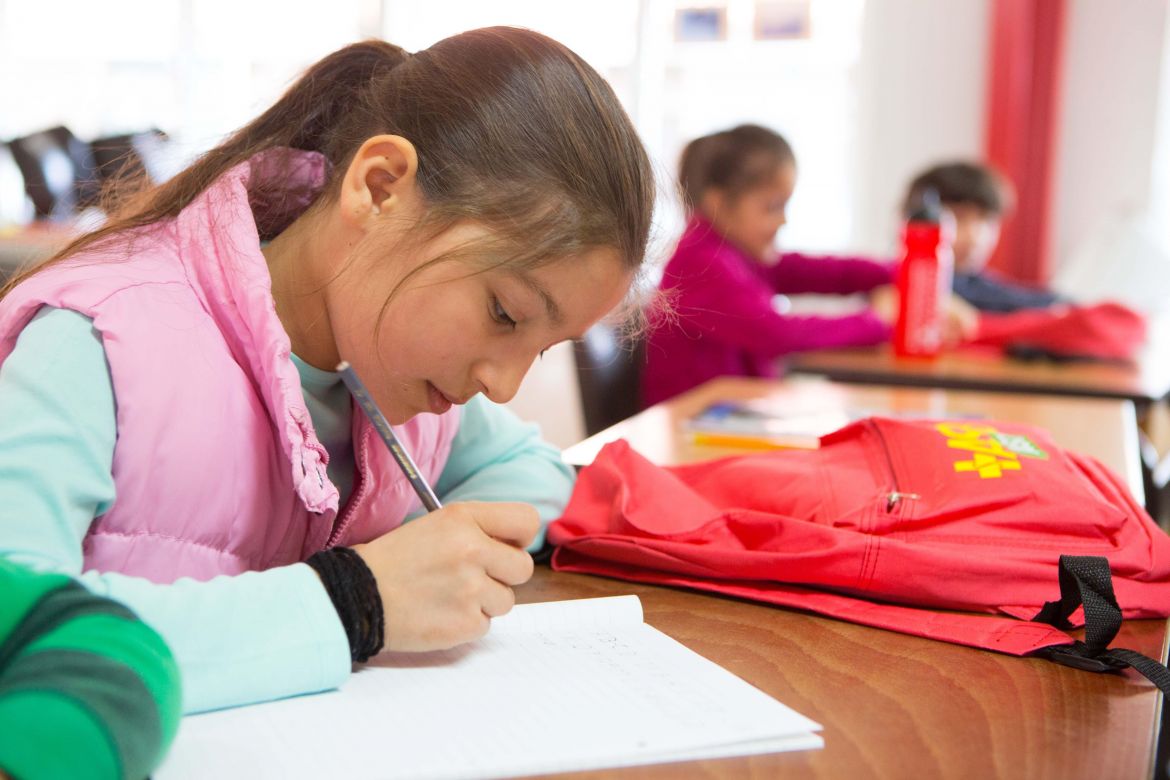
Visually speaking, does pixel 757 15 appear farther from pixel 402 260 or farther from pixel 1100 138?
pixel 402 260

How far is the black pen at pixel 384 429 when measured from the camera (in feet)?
2.77

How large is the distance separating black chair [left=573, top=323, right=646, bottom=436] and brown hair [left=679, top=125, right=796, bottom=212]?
506 millimetres

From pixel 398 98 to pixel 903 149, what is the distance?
4119 millimetres

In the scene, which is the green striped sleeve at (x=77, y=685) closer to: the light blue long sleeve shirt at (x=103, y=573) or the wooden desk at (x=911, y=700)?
the light blue long sleeve shirt at (x=103, y=573)

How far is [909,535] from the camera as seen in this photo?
884 mm

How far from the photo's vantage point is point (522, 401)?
257 centimetres

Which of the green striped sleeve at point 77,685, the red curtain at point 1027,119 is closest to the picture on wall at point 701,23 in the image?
the red curtain at point 1027,119

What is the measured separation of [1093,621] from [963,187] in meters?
2.71

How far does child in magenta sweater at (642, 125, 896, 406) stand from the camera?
2279mm

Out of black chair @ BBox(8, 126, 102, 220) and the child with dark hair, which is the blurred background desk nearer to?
black chair @ BBox(8, 126, 102, 220)

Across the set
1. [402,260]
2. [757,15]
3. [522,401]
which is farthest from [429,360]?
[757,15]

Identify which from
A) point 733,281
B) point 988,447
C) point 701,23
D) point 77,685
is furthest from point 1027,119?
point 77,685

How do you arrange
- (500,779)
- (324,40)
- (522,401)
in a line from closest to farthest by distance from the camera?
(500,779) → (522,401) → (324,40)

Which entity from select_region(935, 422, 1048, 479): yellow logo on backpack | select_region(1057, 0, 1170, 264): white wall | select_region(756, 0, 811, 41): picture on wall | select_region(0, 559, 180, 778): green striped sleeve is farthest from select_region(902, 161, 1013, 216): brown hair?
select_region(0, 559, 180, 778): green striped sleeve
